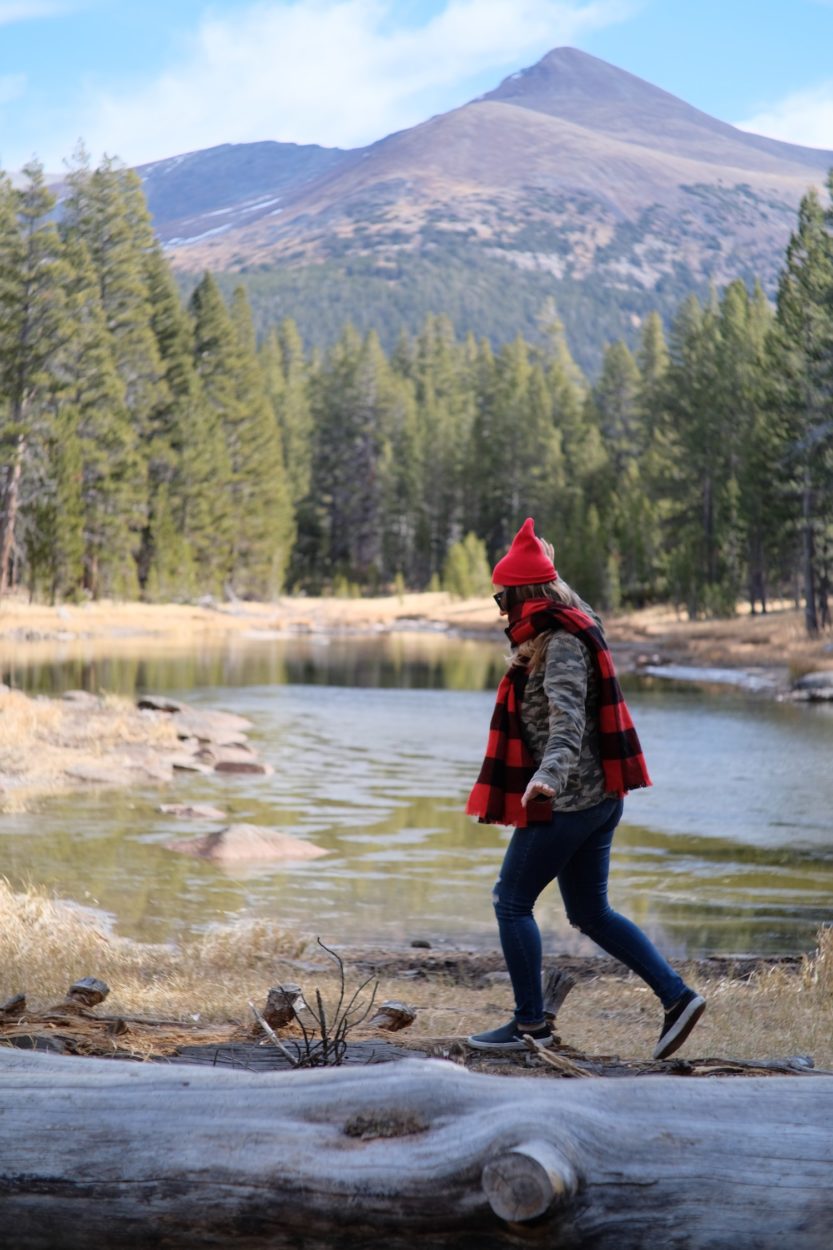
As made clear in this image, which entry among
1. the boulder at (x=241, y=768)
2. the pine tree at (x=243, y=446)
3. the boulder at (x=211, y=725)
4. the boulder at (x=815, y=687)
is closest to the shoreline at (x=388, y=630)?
the boulder at (x=815, y=687)

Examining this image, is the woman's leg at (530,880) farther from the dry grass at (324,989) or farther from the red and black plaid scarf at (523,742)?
the dry grass at (324,989)

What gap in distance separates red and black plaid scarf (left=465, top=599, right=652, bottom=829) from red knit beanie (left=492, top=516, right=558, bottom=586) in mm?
93

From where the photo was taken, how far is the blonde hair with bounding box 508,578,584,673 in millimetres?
5379

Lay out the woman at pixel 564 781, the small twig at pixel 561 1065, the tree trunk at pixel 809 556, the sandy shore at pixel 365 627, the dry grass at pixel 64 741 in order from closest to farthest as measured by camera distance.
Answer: the small twig at pixel 561 1065 → the woman at pixel 564 781 → the dry grass at pixel 64 741 → the sandy shore at pixel 365 627 → the tree trunk at pixel 809 556

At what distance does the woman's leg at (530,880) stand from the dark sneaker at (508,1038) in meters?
0.04

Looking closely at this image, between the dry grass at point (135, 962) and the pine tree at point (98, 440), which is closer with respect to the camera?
the dry grass at point (135, 962)

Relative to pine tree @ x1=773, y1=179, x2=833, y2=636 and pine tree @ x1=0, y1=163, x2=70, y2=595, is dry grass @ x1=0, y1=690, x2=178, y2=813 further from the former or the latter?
pine tree @ x1=773, y1=179, x2=833, y2=636

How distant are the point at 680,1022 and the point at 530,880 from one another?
0.80 metres

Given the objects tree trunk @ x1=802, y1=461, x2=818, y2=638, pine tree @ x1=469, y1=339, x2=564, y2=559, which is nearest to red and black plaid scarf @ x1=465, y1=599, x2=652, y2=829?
tree trunk @ x1=802, y1=461, x2=818, y2=638

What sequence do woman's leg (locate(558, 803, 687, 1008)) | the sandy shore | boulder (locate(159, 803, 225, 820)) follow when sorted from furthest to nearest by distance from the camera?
the sandy shore < boulder (locate(159, 803, 225, 820)) < woman's leg (locate(558, 803, 687, 1008))

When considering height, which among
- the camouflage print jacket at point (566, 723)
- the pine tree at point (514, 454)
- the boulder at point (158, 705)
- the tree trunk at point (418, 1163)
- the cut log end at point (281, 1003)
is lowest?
the boulder at point (158, 705)

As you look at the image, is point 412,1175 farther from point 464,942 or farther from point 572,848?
point 464,942

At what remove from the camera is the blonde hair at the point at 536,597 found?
5379 mm

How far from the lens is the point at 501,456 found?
9094cm
